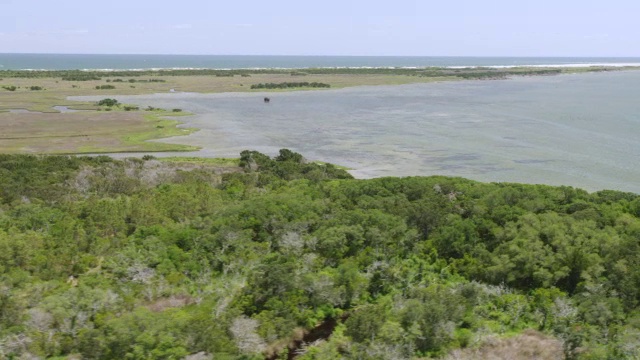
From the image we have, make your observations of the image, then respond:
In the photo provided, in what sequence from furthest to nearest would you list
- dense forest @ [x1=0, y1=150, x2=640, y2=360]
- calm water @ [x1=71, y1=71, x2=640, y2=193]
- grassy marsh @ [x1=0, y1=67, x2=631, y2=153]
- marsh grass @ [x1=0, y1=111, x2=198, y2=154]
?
grassy marsh @ [x1=0, y1=67, x2=631, y2=153]
marsh grass @ [x1=0, y1=111, x2=198, y2=154]
calm water @ [x1=71, y1=71, x2=640, y2=193]
dense forest @ [x1=0, y1=150, x2=640, y2=360]

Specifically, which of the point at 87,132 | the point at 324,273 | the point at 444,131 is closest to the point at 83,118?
the point at 87,132

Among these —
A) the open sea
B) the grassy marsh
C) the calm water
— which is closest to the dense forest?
the open sea

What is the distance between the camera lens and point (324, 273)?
71.3 ft

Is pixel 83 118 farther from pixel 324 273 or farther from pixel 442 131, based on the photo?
pixel 324 273

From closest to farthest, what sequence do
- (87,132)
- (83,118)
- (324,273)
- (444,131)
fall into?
(324,273) < (87,132) < (444,131) < (83,118)

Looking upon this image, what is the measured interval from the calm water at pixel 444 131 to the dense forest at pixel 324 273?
46.9 feet

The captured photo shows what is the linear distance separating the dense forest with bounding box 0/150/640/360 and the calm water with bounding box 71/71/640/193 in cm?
1428

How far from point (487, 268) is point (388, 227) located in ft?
15.5

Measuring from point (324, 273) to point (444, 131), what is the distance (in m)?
43.5

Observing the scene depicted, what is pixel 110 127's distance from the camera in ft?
208

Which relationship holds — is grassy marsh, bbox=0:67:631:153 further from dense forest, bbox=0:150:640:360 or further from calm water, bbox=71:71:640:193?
dense forest, bbox=0:150:640:360

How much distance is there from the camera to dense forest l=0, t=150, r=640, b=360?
17031 mm

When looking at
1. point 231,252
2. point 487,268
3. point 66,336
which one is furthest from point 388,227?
point 66,336

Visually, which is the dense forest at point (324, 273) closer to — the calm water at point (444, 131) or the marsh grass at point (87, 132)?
the calm water at point (444, 131)
